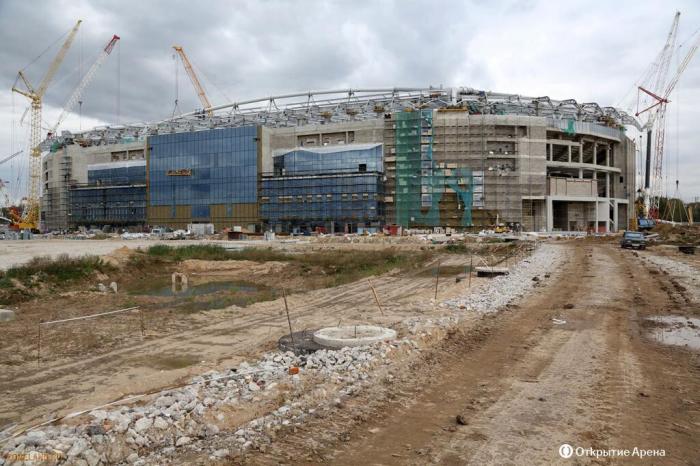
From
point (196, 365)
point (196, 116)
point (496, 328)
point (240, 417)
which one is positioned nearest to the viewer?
point (240, 417)

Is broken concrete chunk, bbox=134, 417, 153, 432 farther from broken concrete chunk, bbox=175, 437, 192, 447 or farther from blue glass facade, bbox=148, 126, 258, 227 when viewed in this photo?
blue glass facade, bbox=148, 126, 258, 227

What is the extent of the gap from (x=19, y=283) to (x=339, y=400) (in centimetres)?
2324

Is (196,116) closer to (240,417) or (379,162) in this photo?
(379,162)

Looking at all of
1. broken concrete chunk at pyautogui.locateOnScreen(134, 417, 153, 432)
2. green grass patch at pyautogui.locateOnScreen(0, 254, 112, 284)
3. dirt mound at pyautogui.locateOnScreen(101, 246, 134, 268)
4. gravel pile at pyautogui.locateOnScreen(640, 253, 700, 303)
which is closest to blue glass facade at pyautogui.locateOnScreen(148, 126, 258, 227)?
dirt mound at pyautogui.locateOnScreen(101, 246, 134, 268)

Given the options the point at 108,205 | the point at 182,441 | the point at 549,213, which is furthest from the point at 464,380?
the point at 108,205

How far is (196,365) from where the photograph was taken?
946 centimetres

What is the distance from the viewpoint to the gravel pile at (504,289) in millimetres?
15101

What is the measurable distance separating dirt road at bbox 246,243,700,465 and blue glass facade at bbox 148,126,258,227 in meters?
84.2

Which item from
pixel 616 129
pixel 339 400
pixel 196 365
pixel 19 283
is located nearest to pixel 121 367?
pixel 196 365

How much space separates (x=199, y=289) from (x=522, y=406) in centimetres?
2487

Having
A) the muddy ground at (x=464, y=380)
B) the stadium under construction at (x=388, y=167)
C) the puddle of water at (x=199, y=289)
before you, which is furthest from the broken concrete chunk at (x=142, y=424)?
the stadium under construction at (x=388, y=167)

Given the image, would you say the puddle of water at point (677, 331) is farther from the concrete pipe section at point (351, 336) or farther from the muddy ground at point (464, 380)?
the concrete pipe section at point (351, 336)

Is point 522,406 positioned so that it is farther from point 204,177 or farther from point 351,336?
point 204,177

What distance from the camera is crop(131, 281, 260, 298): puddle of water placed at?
26622 millimetres
